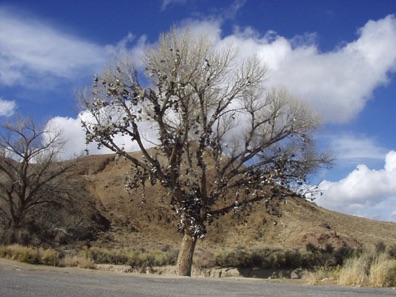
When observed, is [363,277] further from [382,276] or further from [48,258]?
[48,258]

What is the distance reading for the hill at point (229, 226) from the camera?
5472cm

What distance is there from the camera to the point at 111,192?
6862 cm

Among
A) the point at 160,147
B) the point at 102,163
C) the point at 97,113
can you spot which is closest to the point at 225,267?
the point at 160,147

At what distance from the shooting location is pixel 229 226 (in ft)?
204

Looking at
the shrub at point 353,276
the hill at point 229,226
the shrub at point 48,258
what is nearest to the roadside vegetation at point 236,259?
the shrub at point 48,258

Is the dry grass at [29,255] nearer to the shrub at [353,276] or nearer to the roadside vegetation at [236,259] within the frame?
the roadside vegetation at [236,259]

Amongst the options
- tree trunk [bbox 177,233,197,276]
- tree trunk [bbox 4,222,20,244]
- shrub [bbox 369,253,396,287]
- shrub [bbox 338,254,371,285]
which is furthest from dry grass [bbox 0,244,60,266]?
shrub [bbox 369,253,396,287]

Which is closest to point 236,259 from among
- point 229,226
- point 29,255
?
point 29,255

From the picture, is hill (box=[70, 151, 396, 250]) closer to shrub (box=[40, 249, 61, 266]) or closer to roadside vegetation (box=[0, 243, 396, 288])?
roadside vegetation (box=[0, 243, 396, 288])

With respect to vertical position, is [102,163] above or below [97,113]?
above

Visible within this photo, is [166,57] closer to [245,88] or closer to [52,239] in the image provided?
[245,88]

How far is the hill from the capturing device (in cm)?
5472

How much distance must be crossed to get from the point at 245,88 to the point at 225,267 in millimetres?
11217

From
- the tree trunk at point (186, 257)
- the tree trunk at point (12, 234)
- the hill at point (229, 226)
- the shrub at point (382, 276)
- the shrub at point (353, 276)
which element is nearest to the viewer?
the shrub at point (382, 276)
